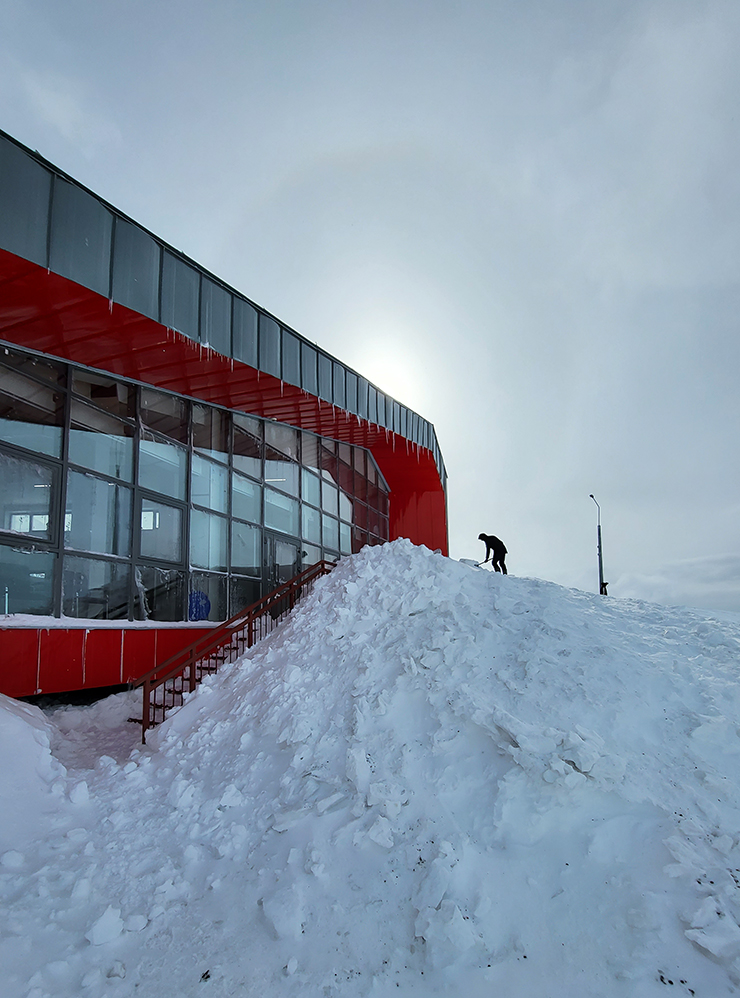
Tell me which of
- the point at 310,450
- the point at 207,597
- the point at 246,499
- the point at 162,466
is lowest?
the point at 207,597

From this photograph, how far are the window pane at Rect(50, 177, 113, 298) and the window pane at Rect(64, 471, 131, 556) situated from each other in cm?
336

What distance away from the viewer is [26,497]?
8641mm

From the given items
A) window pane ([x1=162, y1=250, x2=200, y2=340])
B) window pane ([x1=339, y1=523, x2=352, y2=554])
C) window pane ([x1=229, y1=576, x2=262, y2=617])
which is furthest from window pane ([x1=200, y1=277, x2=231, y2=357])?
window pane ([x1=339, y1=523, x2=352, y2=554])

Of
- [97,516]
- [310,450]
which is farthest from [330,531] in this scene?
[97,516]

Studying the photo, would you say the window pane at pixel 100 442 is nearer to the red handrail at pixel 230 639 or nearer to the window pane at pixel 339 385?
the red handrail at pixel 230 639

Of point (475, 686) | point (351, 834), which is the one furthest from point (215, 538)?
point (351, 834)

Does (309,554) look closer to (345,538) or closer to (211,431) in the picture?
(345,538)

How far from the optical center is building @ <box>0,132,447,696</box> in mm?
7238

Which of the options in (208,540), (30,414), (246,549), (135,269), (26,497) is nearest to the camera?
(135,269)

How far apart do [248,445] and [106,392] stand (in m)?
3.74

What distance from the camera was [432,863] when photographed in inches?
181

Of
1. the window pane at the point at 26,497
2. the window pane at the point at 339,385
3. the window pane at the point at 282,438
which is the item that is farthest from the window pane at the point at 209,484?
the window pane at the point at 26,497

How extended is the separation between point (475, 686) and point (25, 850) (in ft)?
14.1

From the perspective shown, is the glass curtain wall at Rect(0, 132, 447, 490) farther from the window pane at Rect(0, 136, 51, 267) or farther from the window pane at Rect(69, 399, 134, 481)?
the window pane at Rect(69, 399, 134, 481)
